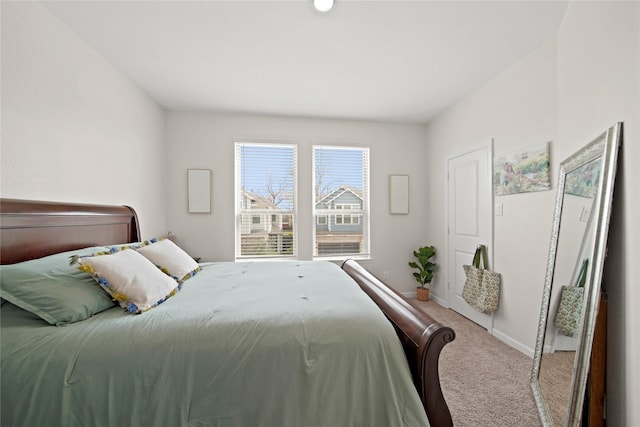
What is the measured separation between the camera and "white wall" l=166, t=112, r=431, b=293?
358 centimetres

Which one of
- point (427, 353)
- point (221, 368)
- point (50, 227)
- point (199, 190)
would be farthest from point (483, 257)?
point (50, 227)

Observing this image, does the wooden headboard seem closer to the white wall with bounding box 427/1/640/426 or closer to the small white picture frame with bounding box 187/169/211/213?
the small white picture frame with bounding box 187/169/211/213

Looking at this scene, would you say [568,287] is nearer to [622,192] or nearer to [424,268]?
[622,192]

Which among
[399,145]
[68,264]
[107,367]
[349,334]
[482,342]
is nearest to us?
Result: [107,367]

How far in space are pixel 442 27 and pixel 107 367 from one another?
2.83 meters

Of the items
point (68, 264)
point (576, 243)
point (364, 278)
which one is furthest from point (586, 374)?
point (68, 264)

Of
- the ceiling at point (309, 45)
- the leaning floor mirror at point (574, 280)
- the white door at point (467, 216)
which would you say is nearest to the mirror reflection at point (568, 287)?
the leaning floor mirror at point (574, 280)

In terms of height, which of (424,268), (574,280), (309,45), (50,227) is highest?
(309,45)

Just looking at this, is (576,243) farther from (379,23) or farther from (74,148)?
(74,148)

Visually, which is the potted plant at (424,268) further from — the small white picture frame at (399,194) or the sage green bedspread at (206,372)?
the sage green bedspread at (206,372)

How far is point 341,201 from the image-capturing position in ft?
13.1

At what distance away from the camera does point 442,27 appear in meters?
2.00

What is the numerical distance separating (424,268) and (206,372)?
335 centimetres

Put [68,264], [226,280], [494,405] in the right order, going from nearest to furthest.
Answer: [68,264] < [494,405] < [226,280]
